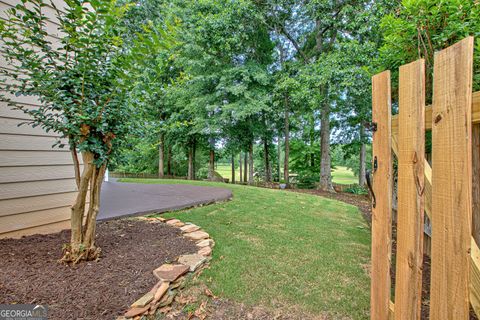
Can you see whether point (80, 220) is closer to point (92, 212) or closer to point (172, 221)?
point (92, 212)

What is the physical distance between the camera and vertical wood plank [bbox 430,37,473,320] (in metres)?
0.77

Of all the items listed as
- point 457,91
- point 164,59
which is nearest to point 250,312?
point 457,91

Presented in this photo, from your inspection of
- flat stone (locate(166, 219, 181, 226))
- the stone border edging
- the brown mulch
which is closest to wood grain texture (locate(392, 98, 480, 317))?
the stone border edging

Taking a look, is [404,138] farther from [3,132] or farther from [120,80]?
[3,132]

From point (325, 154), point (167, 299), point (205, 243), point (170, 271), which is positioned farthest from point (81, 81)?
point (325, 154)

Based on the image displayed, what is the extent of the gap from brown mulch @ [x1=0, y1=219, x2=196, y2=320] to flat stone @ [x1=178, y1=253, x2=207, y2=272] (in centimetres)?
9

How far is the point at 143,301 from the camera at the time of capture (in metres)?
1.55

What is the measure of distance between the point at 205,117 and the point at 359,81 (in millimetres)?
5674

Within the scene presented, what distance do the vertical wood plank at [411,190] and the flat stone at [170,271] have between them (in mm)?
1411

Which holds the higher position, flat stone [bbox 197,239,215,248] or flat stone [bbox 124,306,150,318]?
flat stone [bbox 197,239,215,248]

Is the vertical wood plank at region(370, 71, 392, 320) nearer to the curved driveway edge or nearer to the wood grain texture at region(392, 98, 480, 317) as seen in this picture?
the wood grain texture at region(392, 98, 480, 317)

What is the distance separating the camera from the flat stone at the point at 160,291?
Answer: 161 centimetres

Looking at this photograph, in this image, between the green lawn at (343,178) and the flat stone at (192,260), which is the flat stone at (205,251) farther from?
the green lawn at (343,178)

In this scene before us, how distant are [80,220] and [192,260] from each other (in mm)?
966
